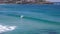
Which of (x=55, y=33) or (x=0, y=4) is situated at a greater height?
(x=0, y=4)

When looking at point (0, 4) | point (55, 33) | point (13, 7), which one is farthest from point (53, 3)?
point (55, 33)

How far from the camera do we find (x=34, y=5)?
58.2 feet

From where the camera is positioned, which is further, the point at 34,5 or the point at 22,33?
the point at 34,5

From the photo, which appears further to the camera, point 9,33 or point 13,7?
point 13,7

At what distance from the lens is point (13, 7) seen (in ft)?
61.4

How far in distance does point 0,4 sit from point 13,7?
1.69 m

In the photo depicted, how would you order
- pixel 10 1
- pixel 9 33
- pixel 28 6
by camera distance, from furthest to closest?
pixel 28 6 → pixel 10 1 → pixel 9 33

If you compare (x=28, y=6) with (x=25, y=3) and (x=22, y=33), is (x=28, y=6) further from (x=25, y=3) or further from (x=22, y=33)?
(x=22, y=33)

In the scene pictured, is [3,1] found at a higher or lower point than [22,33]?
higher

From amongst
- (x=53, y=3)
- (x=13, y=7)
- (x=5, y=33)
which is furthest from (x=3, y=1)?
(x=5, y=33)

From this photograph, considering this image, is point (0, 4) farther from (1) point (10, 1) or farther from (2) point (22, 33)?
(2) point (22, 33)

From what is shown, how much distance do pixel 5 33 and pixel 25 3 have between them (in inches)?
411

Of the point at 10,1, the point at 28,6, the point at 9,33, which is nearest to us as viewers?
the point at 9,33

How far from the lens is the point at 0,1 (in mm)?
17859
